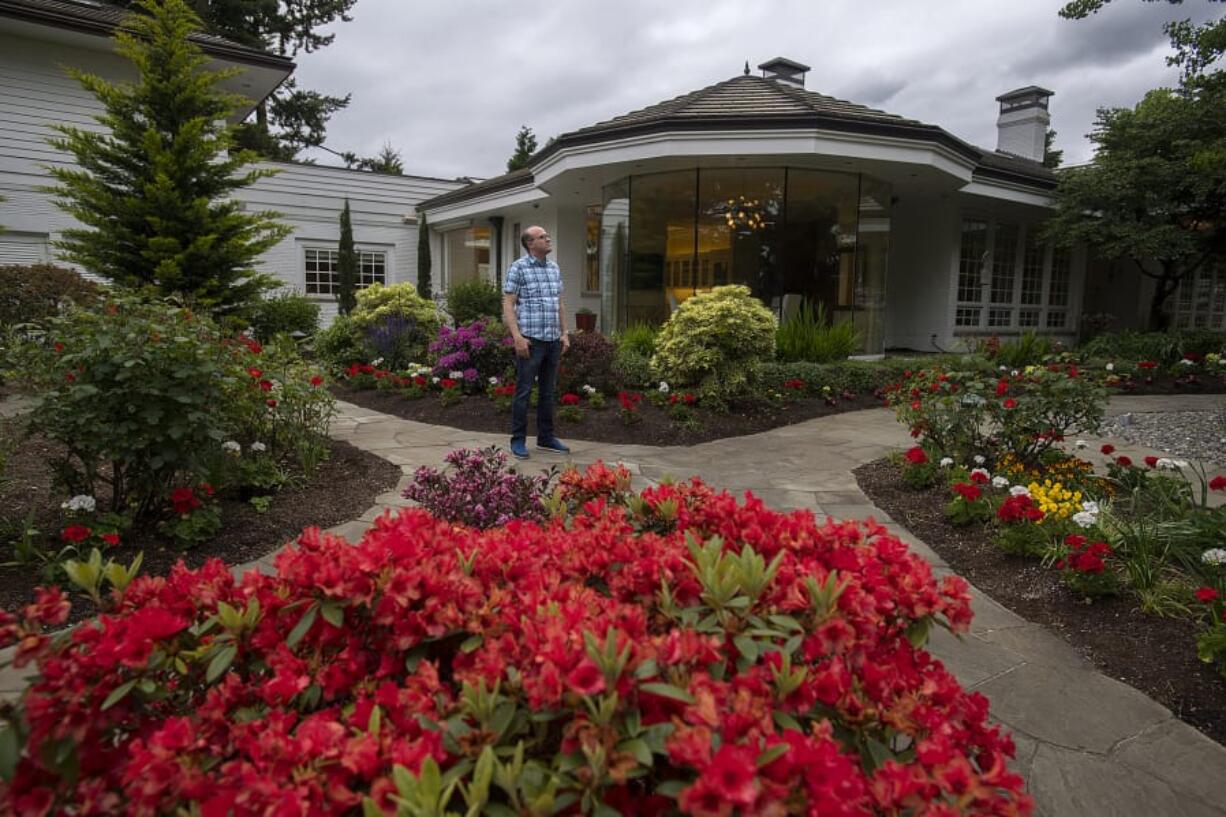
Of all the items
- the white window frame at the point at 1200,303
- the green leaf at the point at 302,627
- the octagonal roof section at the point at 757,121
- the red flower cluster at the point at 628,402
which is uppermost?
the octagonal roof section at the point at 757,121

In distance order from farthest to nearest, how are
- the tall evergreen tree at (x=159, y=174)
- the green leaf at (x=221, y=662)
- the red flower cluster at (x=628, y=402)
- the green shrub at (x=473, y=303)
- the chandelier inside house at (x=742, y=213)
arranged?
the green shrub at (x=473, y=303) → the chandelier inside house at (x=742, y=213) → the tall evergreen tree at (x=159, y=174) → the red flower cluster at (x=628, y=402) → the green leaf at (x=221, y=662)

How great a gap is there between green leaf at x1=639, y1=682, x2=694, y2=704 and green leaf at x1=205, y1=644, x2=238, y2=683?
67 centimetres

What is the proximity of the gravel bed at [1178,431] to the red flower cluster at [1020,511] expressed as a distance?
3982 millimetres


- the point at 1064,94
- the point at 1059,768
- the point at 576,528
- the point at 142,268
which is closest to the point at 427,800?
the point at 576,528

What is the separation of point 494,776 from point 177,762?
1.45 feet

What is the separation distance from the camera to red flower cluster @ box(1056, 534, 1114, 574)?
2551 millimetres

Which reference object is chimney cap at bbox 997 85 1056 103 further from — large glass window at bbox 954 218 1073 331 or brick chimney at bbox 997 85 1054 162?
large glass window at bbox 954 218 1073 331

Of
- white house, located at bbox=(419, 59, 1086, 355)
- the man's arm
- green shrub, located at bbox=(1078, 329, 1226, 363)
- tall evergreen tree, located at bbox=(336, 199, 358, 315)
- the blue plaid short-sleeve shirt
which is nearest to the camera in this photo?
the man's arm

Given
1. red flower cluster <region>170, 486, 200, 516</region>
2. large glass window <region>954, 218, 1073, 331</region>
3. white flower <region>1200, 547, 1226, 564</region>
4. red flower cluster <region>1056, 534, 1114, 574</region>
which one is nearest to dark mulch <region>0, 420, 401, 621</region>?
red flower cluster <region>170, 486, 200, 516</region>

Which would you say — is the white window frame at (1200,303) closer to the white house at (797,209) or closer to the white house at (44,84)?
the white house at (797,209)

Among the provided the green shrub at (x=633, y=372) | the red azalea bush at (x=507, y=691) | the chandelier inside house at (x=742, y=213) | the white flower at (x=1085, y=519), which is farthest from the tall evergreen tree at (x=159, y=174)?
the white flower at (x=1085, y=519)

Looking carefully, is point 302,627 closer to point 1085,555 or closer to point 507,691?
point 507,691

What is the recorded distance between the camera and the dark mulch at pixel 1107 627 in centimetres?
214

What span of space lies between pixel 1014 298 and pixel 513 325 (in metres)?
13.4
